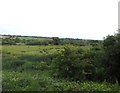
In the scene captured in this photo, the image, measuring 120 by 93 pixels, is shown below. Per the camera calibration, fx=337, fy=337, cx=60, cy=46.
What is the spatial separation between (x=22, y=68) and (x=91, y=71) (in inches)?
409

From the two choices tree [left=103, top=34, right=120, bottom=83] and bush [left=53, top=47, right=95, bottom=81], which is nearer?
tree [left=103, top=34, right=120, bottom=83]

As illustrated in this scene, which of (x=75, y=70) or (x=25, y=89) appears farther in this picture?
(x=75, y=70)

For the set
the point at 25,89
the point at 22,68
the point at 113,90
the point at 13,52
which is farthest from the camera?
the point at 13,52

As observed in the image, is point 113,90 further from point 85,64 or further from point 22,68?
point 22,68

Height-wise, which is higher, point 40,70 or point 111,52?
point 111,52

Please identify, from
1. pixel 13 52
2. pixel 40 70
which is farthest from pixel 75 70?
pixel 13 52

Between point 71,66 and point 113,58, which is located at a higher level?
point 113,58

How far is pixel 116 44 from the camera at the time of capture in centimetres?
2556

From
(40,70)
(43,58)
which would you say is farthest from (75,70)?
(43,58)

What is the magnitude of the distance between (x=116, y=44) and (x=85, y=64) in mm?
3303

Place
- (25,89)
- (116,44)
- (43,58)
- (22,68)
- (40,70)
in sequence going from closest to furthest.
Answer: (25,89)
(116,44)
(40,70)
(22,68)
(43,58)

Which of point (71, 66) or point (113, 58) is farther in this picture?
point (71, 66)

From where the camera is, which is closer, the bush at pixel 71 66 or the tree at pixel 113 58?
the tree at pixel 113 58

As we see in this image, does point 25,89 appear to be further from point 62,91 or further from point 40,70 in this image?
point 40,70
